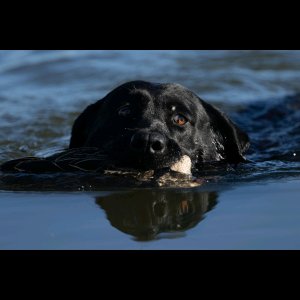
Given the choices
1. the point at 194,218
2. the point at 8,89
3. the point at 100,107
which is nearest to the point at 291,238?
the point at 194,218

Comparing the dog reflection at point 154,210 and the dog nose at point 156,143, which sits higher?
the dog nose at point 156,143

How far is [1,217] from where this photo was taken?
4.80 m

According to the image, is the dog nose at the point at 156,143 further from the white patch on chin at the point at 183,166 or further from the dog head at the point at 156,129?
the white patch on chin at the point at 183,166

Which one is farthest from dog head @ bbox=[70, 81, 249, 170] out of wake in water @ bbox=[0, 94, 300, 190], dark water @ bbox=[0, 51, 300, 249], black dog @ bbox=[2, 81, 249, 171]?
dark water @ bbox=[0, 51, 300, 249]

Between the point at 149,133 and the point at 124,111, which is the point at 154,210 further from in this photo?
the point at 124,111

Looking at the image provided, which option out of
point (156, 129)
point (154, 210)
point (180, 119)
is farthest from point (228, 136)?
point (154, 210)

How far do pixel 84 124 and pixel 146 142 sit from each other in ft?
5.50

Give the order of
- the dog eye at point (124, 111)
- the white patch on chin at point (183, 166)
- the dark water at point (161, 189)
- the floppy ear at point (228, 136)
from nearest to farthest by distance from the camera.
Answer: the dark water at point (161, 189) → the white patch on chin at point (183, 166) → the dog eye at point (124, 111) → the floppy ear at point (228, 136)

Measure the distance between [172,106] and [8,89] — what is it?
4.81 meters

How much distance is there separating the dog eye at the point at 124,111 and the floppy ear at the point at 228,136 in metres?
0.79

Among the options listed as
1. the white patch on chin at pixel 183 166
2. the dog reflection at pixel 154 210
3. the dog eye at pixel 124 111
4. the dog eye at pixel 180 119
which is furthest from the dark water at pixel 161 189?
the dog eye at pixel 124 111

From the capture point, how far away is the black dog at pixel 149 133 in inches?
212

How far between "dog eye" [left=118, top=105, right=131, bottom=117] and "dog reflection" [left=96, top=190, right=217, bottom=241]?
1.05 metres

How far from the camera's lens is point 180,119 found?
6.18 meters
